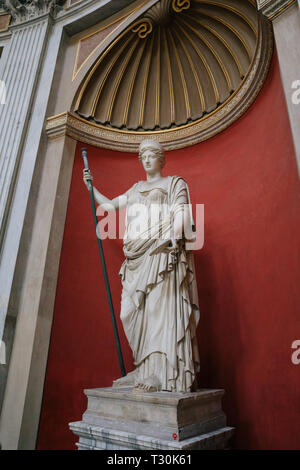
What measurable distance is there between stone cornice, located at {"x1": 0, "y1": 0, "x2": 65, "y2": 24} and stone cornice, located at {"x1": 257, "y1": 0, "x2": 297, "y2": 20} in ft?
9.05

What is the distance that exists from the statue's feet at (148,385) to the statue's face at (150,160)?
1.55 m

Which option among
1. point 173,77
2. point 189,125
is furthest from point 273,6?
point 173,77

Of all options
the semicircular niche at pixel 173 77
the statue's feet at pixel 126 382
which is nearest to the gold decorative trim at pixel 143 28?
the semicircular niche at pixel 173 77

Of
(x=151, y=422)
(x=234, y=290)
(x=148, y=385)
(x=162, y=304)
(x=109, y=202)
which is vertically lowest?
(x=151, y=422)

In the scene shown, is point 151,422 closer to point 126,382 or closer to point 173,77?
point 126,382

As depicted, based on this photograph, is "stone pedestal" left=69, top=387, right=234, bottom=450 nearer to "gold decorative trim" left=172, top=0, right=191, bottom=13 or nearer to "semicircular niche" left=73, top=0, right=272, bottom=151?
"semicircular niche" left=73, top=0, right=272, bottom=151

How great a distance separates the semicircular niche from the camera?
3664 millimetres

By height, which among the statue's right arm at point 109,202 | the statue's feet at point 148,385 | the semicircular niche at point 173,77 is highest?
the semicircular niche at point 173,77

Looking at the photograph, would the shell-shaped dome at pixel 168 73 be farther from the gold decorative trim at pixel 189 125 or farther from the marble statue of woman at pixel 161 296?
the marble statue of woman at pixel 161 296

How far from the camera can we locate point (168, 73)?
4.20 metres

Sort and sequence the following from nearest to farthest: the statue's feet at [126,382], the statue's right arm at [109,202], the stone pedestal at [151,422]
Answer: the stone pedestal at [151,422] → the statue's feet at [126,382] → the statue's right arm at [109,202]

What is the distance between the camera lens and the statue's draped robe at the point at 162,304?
83.0 inches

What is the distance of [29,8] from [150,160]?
10.1 feet

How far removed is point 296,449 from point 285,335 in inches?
28.4
